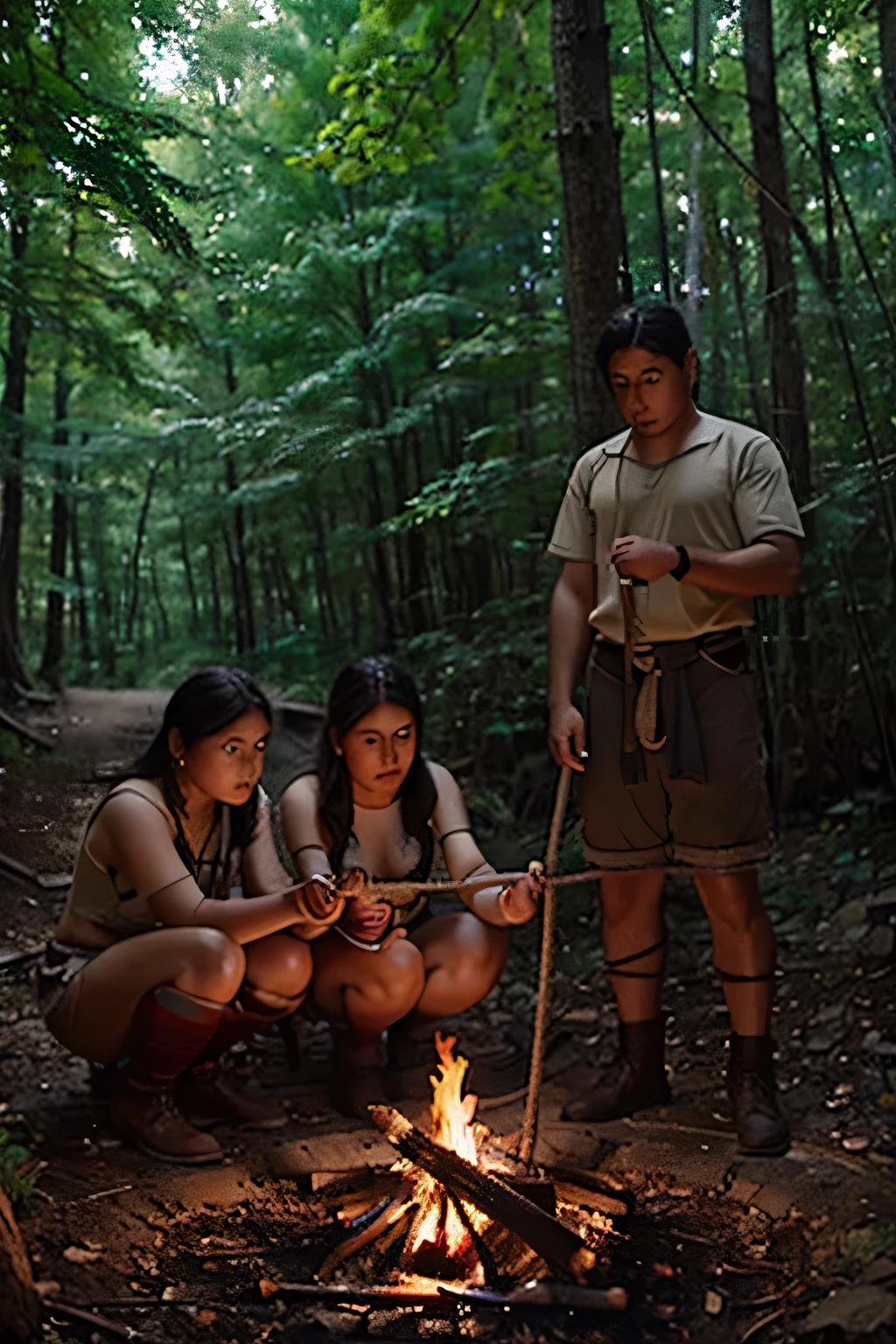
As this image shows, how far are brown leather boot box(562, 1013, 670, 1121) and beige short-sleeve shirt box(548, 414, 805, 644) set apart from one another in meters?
1.24

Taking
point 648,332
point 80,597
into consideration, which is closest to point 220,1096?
point 648,332

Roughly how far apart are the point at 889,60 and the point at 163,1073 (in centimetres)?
455

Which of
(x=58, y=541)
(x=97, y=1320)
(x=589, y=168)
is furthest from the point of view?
(x=58, y=541)

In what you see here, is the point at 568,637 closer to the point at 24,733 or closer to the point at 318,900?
the point at 318,900

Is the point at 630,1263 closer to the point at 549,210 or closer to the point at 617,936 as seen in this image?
the point at 617,936

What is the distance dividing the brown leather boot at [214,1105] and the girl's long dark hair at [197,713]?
0.81 meters

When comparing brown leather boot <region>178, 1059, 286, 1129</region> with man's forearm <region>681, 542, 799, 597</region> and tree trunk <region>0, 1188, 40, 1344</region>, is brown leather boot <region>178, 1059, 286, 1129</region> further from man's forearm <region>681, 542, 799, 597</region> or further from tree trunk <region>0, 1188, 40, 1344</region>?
man's forearm <region>681, 542, 799, 597</region>

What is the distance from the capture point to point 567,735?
10.3 feet

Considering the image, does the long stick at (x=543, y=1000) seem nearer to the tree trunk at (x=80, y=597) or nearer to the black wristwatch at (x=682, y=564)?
the black wristwatch at (x=682, y=564)

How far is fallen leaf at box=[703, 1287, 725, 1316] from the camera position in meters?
2.25

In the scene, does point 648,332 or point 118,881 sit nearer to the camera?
point 648,332

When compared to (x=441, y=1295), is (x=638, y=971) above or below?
above

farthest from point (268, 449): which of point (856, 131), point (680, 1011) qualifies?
point (680, 1011)

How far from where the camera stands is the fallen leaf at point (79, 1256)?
2.39 m
